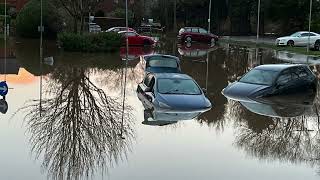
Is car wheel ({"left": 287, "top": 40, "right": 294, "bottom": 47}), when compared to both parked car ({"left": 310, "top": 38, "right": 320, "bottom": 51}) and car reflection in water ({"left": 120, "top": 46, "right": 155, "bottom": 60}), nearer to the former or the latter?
parked car ({"left": 310, "top": 38, "right": 320, "bottom": 51})

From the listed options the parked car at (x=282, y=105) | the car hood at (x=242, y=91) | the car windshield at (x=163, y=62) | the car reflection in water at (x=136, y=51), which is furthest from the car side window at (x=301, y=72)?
the car reflection in water at (x=136, y=51)

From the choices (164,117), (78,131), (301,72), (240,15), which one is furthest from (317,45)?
(78,131)

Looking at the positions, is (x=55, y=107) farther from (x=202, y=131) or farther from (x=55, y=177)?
(x=55, y=177)

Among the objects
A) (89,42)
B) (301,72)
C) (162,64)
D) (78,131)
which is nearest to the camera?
(78,131)

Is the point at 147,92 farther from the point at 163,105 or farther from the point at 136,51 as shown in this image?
the point at 136,51

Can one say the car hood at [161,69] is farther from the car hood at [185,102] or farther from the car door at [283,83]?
the car hood at [185,102]

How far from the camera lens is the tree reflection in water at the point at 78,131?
1123 centimetres

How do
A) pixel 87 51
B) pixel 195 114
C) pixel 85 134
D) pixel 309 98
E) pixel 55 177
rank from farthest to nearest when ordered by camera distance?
1. pixel 87 51
2. pixel 309 98
3. pixel 195 114
4. pixel 85 134
5. pixel 55 177

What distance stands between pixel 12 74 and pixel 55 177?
16.8m

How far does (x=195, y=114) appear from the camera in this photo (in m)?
16.7

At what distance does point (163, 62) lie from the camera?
82.4 feet

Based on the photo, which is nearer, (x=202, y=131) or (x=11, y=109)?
(x=202, y=131)

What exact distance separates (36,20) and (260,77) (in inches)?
1384

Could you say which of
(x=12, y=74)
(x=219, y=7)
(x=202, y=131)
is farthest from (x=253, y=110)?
(x=219, y=7)
